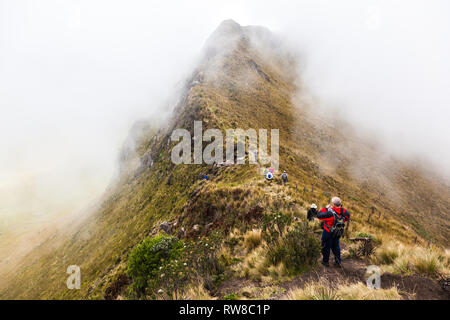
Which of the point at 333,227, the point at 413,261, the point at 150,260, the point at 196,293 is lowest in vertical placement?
the point at 150,260

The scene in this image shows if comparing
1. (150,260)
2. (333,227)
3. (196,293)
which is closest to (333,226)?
(333,227)

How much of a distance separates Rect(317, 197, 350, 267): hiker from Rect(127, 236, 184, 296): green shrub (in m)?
5.10

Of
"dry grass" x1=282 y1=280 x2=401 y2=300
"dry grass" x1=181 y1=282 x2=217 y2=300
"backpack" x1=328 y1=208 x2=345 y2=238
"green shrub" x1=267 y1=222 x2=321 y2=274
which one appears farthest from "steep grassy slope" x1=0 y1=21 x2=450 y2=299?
"dry grass" x1=282 y1=280 x2=401 y2=300

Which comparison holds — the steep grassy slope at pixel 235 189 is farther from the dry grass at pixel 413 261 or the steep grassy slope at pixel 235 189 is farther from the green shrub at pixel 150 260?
the dry grass at pixel 413 261

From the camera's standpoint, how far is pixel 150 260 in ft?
26.0

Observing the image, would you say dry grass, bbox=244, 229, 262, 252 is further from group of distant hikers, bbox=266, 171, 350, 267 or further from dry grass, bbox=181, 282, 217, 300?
dry grass, bbox=181, 282, 217, 300

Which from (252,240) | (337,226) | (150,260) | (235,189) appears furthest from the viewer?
(235,189)

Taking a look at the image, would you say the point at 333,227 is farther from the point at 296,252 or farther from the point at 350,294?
the point at 350,294

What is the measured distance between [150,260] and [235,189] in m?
5.70

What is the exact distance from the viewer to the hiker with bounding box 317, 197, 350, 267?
17.9 ft

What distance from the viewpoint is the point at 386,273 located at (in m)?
4.90

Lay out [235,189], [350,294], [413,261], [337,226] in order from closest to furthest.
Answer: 1. [350,294]
2. [413,261]
3. [337,226]
4. [235,189]
